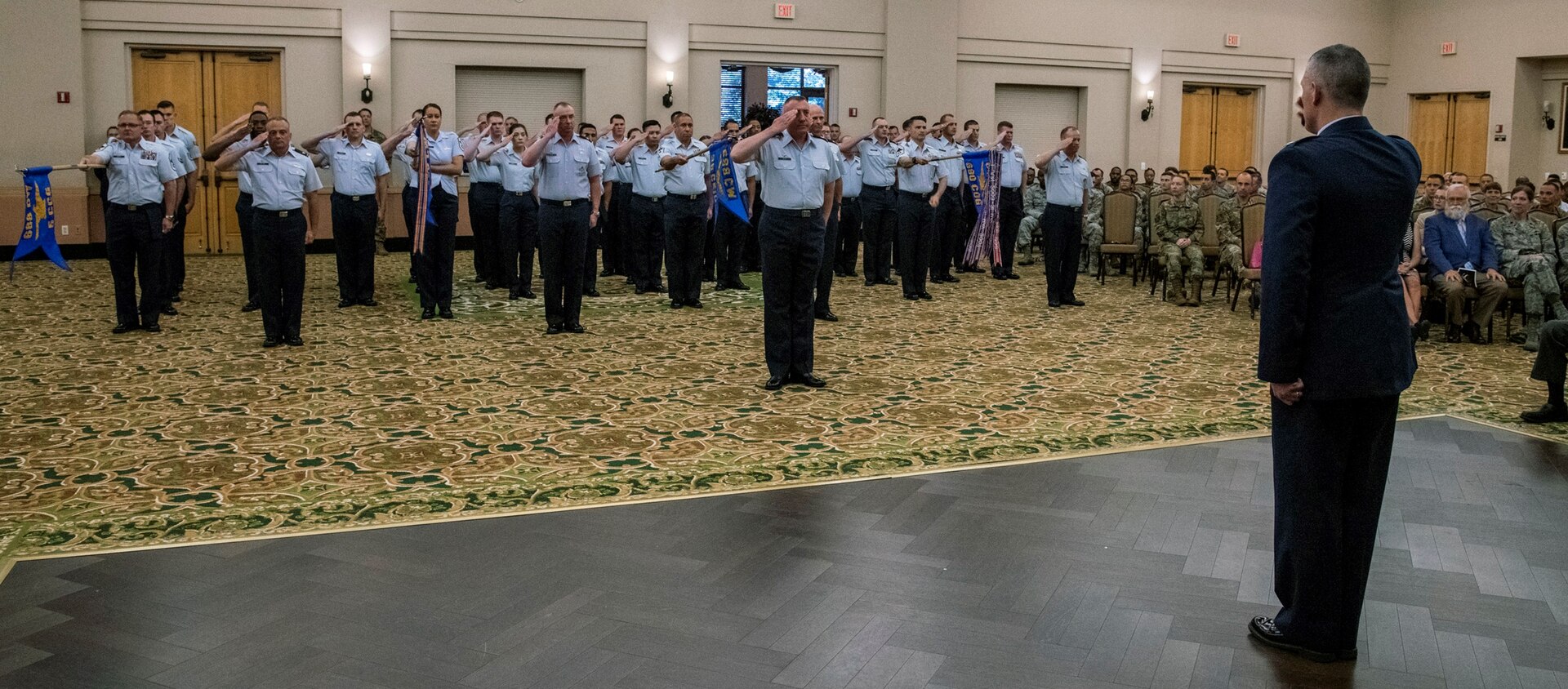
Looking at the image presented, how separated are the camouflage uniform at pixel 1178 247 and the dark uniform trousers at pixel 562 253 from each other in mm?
5990

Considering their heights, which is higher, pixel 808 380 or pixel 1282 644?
pixel 808 380

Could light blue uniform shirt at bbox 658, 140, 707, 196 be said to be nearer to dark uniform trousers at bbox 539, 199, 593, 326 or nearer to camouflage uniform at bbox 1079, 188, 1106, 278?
dark uniform trousers at bbox 539, 199, 593, 326

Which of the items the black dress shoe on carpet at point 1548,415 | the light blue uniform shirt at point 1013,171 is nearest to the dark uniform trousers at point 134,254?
the light blue uniform shirt at point 1013,171

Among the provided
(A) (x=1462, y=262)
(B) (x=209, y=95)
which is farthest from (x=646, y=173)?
(B) (x=209, y=95)

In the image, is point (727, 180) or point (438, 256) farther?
point (438, 256)

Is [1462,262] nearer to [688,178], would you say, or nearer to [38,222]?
[688,178]

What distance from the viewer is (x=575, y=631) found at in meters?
3.64

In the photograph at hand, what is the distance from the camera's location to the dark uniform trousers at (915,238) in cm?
1233

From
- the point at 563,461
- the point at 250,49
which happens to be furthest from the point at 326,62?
the point at 563,461

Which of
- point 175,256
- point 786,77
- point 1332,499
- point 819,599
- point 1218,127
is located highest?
point 786,77

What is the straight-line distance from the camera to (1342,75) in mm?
3289

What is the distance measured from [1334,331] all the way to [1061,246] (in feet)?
28.1

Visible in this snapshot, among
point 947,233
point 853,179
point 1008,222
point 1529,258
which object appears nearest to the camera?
point 1529,258

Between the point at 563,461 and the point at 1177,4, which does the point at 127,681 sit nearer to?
the point at 563,461
